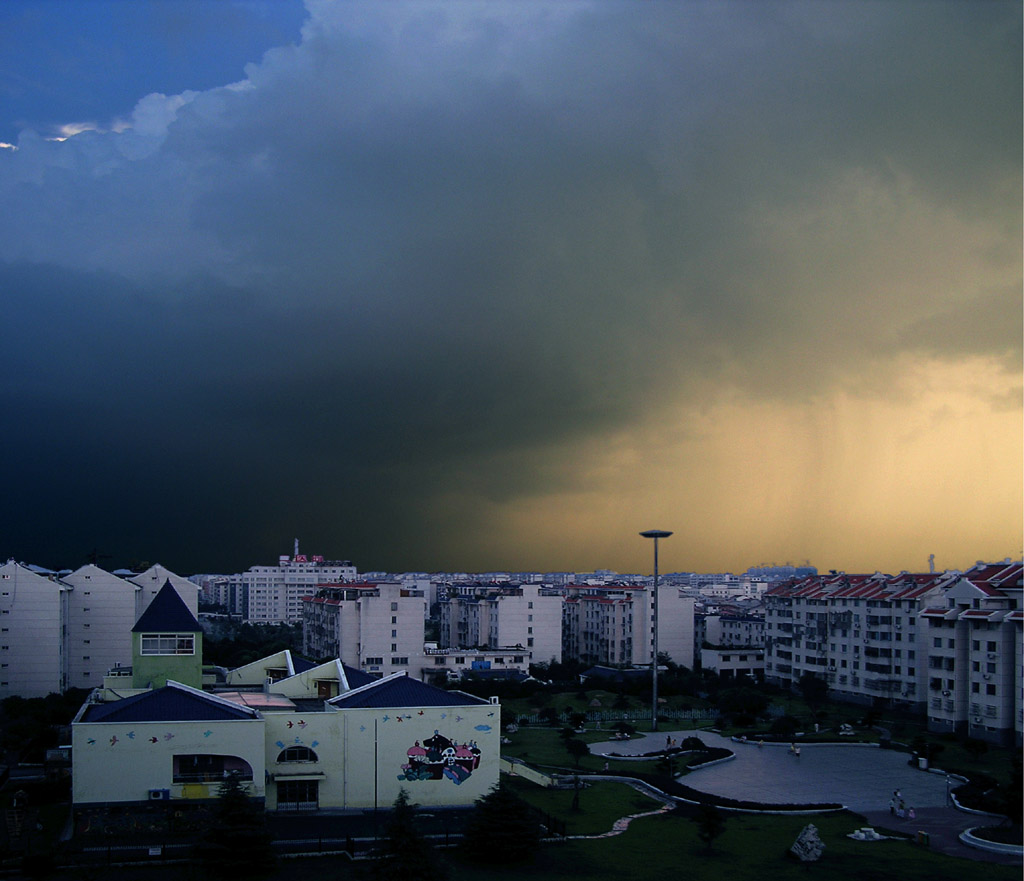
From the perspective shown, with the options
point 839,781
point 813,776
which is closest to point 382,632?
point 813,776

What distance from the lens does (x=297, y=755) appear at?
20812 mm

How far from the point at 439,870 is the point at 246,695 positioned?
12.3 m

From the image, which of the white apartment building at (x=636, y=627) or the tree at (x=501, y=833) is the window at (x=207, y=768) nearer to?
the tree at (x=501, y=833)

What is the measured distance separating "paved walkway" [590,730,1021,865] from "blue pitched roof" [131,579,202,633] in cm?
1487

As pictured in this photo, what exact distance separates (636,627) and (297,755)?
40.1 metres

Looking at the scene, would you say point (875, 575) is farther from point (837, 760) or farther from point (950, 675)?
point (837, 760)

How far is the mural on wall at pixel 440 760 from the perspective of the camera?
21.2m

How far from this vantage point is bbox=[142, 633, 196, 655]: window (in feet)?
77.6

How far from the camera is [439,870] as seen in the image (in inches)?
600

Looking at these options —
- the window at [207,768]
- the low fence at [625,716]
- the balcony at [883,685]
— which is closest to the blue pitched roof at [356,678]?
the window at [207,768]

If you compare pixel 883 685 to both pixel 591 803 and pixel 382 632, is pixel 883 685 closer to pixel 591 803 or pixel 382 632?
pixel 591 803

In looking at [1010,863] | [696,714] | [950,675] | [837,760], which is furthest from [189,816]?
[950,675]

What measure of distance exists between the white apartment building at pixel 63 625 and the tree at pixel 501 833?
98.0ft

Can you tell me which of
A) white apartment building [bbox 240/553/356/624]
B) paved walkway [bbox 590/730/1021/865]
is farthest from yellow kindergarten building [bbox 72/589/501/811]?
white apartment building [bbox 240/553/356/624]
